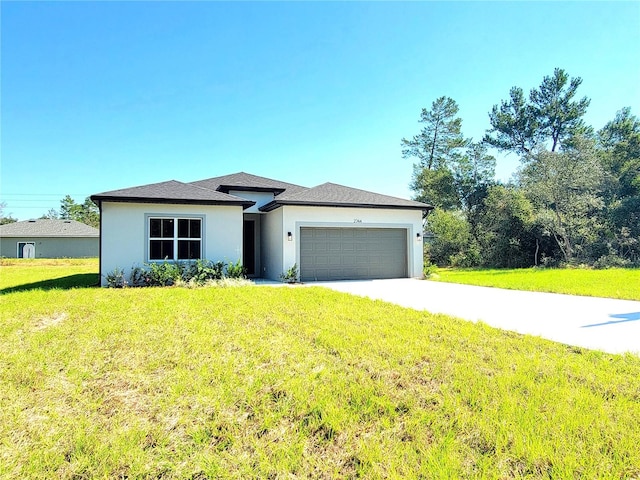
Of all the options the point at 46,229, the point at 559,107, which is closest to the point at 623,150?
the point at 559,107

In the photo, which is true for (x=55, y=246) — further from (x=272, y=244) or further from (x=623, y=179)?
(x=623, y=179)

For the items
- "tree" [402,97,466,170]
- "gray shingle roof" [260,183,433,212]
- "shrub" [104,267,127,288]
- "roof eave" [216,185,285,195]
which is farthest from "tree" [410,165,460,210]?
"shrub" [104,267,127,288]

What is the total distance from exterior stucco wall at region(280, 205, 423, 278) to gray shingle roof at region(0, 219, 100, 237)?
28.2 m

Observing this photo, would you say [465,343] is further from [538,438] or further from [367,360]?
[538,438]

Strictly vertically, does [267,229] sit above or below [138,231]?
above

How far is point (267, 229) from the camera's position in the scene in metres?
15.3

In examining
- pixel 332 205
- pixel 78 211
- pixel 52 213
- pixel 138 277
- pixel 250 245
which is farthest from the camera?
pixel 52 213

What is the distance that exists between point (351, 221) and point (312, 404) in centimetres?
1120

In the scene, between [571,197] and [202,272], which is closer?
[202,272]

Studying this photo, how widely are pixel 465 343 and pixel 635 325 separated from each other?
3.44 m

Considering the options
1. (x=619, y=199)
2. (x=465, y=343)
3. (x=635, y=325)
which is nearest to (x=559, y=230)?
(x=619, y=199)

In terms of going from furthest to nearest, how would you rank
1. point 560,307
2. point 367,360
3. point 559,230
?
point 559,230 → point 560,307 → point 367,360

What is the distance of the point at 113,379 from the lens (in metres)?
3.70

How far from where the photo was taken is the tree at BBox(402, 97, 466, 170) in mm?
32125
